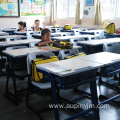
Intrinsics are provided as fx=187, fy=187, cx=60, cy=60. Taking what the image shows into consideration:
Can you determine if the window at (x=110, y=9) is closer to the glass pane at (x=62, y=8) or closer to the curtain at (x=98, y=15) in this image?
the curtain at (x=98, y=15)

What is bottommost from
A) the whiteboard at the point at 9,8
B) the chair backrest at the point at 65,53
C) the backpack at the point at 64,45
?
the chair backrest at the point at 65,53

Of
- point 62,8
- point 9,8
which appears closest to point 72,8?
point 62,8

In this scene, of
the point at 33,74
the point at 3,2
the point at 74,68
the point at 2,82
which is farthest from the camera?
the point at 3,2

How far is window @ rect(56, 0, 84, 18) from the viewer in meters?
9.52

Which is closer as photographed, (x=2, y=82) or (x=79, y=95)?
(x=79, y=95)

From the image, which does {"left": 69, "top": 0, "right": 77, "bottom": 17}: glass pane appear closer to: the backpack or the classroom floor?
the backpack

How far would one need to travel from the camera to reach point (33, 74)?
247 cm

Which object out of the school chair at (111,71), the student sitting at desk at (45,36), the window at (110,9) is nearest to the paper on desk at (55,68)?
the school chair at (111,71)

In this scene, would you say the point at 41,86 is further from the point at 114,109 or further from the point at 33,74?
the point at 114,109

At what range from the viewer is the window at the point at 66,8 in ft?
31.2

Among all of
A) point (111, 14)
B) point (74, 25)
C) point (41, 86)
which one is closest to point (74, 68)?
point (41, 86)

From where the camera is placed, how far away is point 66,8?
32.6ft

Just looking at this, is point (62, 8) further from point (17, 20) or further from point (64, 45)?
point (64, 45)

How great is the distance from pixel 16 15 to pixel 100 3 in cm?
445
